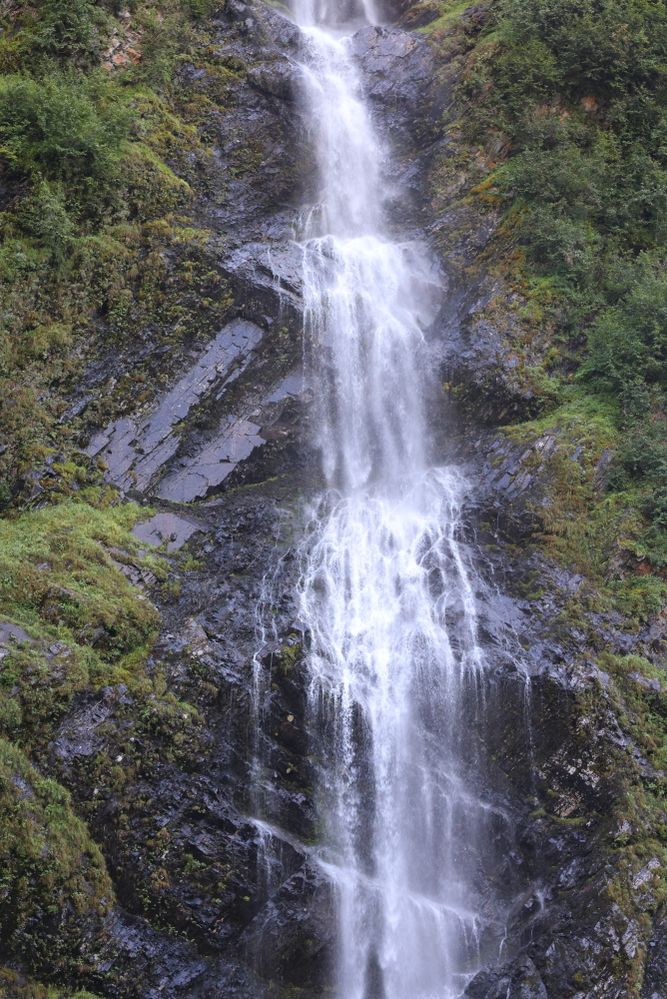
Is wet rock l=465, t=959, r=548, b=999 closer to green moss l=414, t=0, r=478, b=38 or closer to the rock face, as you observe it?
the rock face

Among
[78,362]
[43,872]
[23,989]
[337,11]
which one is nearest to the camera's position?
[23,989]

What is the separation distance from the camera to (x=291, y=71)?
1981 centimetres

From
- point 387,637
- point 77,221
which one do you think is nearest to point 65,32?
point 77,221

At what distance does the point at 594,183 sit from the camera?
17.1m

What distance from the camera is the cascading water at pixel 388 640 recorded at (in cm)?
1017

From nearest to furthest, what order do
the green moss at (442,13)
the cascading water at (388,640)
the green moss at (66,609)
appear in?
the green moss at (66,609) < the cascading water at (388,640) < the green moss at (442,13)

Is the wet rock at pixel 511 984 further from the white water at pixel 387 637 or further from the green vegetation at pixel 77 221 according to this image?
the green vegetation at pixel 77 221

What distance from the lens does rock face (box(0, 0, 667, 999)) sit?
9477mm

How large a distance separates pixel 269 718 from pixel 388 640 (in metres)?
2.18

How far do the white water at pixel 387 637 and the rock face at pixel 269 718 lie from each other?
Result: 0.36 metres

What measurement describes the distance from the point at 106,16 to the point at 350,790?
17362mm

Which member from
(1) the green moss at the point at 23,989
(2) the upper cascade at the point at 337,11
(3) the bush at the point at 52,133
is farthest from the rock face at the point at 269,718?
(2) the upper cascade at the point at 337,11

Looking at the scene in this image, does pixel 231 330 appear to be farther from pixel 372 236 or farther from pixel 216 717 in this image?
pixel 216 717

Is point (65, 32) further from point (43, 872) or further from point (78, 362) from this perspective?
point (43, 872)
